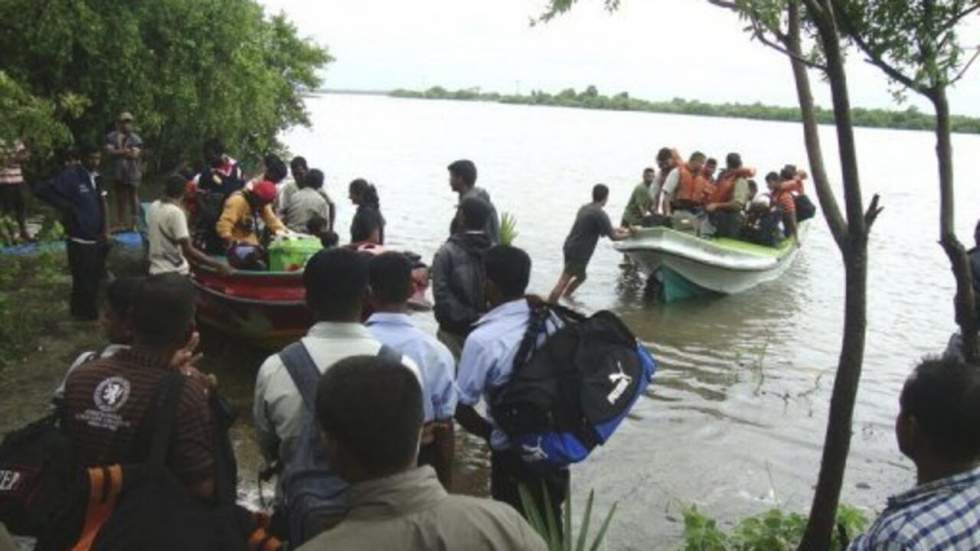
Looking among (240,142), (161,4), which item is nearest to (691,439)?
(161,4)

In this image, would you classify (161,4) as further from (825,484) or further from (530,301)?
(825,484)

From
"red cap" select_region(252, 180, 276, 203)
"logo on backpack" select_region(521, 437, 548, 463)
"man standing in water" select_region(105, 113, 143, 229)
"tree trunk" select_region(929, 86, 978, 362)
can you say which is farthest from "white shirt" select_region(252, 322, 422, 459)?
"man standing in water" select_region(105, 113, 143, 229)

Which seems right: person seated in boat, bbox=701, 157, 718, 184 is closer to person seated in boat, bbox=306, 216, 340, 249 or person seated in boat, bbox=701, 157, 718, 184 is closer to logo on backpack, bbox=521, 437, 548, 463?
person seated in boat, bbox=306, 216, 340, 249

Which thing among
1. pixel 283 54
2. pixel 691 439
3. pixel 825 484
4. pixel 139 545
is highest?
pixel 283 54

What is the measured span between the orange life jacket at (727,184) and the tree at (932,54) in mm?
9643

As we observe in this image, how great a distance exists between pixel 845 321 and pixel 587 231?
7069mm

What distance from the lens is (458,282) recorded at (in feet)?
19.6

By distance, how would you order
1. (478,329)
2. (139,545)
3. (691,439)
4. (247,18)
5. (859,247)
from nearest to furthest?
1. (139,545)
2. (478,329)
3. (859,247)
4. (691,439)
5. (247,18)

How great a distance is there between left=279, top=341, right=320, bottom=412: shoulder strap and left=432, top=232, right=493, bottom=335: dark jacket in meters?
2.82

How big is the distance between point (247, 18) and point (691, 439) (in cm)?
1162

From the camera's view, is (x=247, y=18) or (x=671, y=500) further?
(x=247, y=18)

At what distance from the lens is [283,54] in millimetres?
25016

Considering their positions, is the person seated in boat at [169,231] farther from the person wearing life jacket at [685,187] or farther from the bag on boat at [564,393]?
the person wearing life jacket at [685,187]

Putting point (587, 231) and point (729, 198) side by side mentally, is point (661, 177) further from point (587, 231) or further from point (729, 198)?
point (587, 231)
